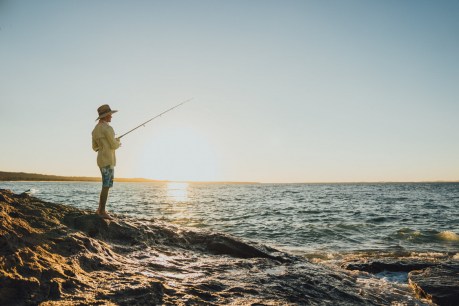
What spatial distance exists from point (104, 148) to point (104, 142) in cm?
13

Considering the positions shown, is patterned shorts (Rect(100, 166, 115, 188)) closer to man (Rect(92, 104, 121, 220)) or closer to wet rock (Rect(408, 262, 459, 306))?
man (Rect(92, 104, 121, 220))

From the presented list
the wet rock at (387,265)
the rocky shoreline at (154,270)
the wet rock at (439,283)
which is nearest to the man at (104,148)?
the rocky shoreline at (154,270)

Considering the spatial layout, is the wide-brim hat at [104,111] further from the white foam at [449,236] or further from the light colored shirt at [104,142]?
the white foam at [449,236]

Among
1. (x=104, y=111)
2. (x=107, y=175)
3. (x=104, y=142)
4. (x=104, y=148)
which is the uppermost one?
(x=104, y=111)

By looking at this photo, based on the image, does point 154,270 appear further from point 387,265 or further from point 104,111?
point 387,265

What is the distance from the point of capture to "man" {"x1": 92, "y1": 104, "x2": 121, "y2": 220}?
6898mm

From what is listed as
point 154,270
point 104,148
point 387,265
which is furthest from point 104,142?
point 387,265

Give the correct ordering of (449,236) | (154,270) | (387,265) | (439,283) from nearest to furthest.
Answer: (154,270) → (439,283) → (387,265) → (449,236)

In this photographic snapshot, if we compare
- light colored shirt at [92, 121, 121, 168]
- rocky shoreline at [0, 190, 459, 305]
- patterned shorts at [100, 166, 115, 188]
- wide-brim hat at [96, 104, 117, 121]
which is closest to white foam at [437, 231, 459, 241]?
rocky shoreline at [0, 190, 459, 305]

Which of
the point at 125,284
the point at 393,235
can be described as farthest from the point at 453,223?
the point at 125,284

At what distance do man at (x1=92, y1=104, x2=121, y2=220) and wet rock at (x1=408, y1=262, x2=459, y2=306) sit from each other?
6.53 meters

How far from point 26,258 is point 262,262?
421 centimetres

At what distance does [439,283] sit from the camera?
630 centimetres

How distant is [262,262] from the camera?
6.45 metres
